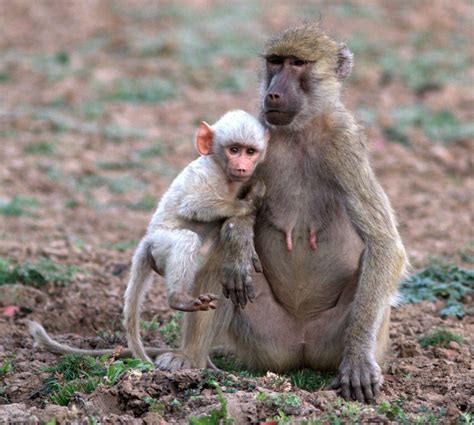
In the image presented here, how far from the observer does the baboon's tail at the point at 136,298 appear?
18.3 feet

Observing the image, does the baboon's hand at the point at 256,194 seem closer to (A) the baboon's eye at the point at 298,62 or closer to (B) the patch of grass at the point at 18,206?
(A) the baboon's eye at the point at 298,62

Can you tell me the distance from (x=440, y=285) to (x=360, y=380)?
2.15m

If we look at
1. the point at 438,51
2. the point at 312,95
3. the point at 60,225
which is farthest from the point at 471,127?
the point at 312,95

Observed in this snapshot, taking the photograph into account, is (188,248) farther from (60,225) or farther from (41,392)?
(60,225)

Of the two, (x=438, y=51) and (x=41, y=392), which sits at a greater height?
(x=438, y=51)

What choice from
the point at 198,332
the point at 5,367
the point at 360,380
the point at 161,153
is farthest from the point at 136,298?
the point at 161,153

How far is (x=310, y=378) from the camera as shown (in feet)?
19.1

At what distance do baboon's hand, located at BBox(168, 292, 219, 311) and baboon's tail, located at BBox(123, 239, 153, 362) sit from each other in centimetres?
44

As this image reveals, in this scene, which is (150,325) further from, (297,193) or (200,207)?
(297,193)

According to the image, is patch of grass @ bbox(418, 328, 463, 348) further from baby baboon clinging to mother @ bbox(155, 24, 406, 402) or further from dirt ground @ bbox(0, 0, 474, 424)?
baby baboon clinging to mother @ bbox(155, 24, 406, 402)

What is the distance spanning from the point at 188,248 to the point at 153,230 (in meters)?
0.30

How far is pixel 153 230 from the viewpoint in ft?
18.2

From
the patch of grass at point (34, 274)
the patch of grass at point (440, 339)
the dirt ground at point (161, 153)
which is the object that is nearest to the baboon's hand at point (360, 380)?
Result: the dirt ground at point (161, 153)

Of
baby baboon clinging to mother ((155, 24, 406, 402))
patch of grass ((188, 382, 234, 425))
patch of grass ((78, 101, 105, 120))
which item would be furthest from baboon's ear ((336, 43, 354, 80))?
patch of grass ((78, 101, 105, 120))
